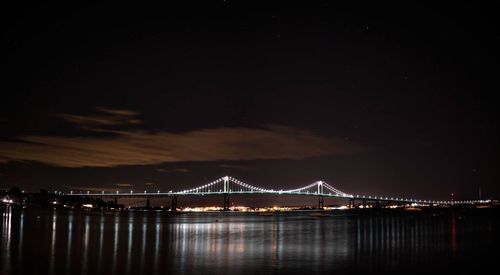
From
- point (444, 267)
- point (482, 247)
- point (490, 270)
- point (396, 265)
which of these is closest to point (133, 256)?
point (396, 265)

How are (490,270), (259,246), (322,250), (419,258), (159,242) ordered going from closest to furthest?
1. (490,270)
2. (419,258)
3. (322,250)
4. (259,246)
5. (159,242)

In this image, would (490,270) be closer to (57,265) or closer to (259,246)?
(259,246)

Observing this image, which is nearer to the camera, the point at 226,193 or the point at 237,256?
the point at 237,256

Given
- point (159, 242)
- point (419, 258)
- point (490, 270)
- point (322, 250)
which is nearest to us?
point (490, 270)

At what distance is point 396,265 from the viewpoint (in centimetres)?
2284

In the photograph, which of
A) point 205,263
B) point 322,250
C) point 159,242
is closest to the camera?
point 205,263

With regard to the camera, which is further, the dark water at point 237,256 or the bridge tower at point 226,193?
the bridge tower at point 226,193

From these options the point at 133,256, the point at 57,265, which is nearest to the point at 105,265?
the point at 57,265

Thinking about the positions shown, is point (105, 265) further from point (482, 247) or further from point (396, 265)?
point (482, 247)

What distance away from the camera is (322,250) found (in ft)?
95.1

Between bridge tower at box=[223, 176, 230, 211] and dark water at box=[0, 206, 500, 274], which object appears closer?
dark water at box=[0, 206, 500, 274]

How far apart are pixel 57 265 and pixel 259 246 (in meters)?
12.1

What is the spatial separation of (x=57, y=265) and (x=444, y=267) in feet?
47.9

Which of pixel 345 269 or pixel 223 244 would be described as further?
pixel 223 244
